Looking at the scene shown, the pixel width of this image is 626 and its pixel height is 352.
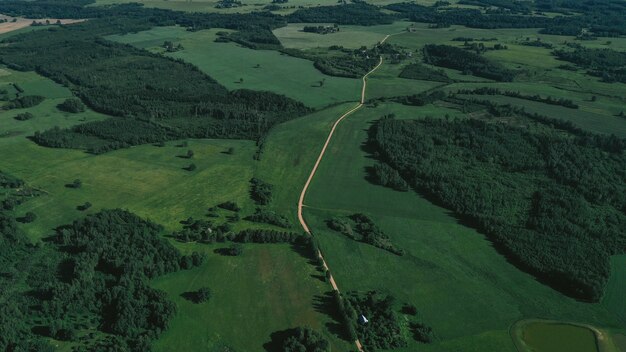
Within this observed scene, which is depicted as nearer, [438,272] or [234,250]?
[438,272]

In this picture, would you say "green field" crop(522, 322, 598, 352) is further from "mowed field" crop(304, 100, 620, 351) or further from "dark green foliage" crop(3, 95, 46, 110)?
"dark green foliage" crop(3, 95, 46, 110)

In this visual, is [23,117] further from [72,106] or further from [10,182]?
[10,182]

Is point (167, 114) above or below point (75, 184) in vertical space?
above

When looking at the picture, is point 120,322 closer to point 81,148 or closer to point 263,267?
point 263,267

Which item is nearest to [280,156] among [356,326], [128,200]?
[128,200]

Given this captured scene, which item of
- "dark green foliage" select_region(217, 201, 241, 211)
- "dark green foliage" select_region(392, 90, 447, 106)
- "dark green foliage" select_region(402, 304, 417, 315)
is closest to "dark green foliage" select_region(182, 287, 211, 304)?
"dark green foliage" select_region(217, 201, 241, 211)

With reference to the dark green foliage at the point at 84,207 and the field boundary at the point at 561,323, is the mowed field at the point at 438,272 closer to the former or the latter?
the field boundary at the point at 561,323

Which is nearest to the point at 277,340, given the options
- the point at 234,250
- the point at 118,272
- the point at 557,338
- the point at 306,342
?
the point at 306,342

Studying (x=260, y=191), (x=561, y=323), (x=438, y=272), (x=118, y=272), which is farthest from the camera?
(x=260, y=191)
